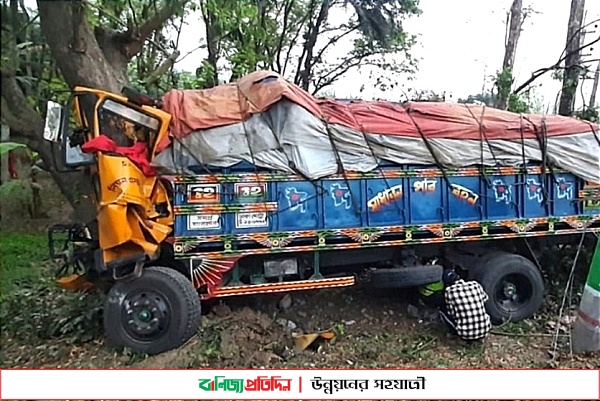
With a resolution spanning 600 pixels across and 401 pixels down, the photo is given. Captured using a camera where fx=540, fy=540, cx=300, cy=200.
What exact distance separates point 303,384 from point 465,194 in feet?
6.92

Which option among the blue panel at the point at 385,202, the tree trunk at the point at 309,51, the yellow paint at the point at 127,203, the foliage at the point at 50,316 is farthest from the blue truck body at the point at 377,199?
the tree trunk at the point at 309,51

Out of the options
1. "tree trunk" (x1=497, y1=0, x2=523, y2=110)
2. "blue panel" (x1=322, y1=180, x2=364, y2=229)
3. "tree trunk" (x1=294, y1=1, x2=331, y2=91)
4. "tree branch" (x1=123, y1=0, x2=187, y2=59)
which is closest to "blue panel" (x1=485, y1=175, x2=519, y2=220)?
"blue panel" (x1=322, y1=180, x2=364, y2=229)

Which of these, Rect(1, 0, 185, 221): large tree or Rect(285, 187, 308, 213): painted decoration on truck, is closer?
Rect(1, 0, 185, 221): large tree

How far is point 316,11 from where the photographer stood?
607 cm

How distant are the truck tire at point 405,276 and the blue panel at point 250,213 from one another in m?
1.00

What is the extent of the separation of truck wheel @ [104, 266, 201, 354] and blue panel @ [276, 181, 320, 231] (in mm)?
802

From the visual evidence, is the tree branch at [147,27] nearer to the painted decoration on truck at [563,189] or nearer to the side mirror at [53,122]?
the side mirror at [53,122]

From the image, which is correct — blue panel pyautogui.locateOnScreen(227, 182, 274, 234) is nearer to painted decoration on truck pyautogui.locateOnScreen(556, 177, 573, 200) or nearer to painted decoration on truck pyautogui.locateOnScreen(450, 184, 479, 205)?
painted decoration on truck pyautogui.locateOnScreen(450, 184, 479, 205)

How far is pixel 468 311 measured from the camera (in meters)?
3.83

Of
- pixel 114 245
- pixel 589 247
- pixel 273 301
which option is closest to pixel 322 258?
pixel 273 301

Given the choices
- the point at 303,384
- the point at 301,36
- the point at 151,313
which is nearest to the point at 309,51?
the point at 301,36

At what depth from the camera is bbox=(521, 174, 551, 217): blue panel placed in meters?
4.27

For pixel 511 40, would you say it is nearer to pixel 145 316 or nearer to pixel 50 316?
pixel 145 316

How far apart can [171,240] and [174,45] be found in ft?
9.29
